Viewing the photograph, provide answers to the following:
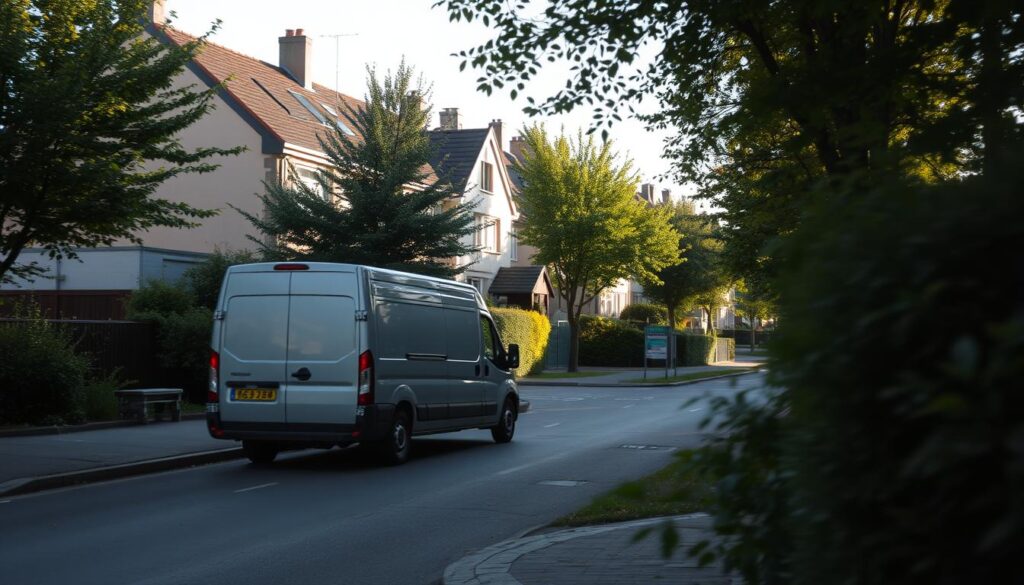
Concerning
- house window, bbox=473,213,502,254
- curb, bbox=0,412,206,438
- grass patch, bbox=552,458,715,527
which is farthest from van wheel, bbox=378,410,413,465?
house window, bbox=473,213,502,254

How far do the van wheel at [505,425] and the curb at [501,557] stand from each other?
27.9 feet

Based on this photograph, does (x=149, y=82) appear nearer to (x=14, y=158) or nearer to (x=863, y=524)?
(x=14, y=158)

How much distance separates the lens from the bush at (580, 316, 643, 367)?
56031 mm

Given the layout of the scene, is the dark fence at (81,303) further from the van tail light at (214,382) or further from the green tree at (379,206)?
the van tail light at (214,382)

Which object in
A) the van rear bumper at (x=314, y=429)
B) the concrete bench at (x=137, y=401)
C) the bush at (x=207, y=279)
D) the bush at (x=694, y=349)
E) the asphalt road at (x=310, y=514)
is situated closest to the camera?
the asphalt road at (x=310, y=514)

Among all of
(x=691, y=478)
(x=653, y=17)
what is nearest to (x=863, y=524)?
(x=691, y=478)

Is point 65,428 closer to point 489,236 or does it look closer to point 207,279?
point 207,279

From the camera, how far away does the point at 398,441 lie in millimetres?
14328

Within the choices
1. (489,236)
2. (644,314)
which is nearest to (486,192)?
(489,236)

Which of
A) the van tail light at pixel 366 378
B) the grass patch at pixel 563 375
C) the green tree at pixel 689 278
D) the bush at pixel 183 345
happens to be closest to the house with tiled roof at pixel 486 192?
the grass patch at pixel 563 375

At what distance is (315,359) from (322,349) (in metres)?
0.15

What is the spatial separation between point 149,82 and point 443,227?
51.5ft

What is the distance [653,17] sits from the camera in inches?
351

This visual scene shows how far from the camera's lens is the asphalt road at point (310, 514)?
7.65 meters
